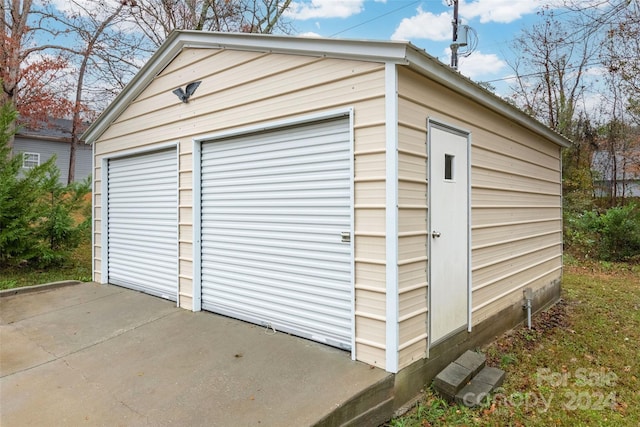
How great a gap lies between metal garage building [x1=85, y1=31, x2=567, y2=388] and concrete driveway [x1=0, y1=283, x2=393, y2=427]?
0.31m

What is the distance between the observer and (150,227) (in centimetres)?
502

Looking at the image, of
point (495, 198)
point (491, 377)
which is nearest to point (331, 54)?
point (495, 198)

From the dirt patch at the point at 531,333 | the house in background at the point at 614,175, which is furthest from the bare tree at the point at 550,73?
the dirt patch at the point at 531,333

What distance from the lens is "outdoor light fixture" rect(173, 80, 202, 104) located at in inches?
168

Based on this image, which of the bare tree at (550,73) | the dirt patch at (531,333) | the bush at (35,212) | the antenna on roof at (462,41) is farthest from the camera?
the bare tree at (550,73)

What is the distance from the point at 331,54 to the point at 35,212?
245 inches

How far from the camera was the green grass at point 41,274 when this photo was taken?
5.89 m

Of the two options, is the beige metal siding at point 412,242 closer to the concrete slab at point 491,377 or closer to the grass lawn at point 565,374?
the grass lawn at point 565,374

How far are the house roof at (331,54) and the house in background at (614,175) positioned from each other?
8.92m

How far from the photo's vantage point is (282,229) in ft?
11.8

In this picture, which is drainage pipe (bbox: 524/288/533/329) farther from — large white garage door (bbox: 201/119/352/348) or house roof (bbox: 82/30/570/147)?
large white garage door (bbox: 201/119/352/348)

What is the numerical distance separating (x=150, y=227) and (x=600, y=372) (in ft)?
17.6

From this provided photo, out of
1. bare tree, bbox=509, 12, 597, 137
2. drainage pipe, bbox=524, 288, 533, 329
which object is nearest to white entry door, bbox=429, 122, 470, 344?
drainage pipe, bbox=524, 288, 533, 329

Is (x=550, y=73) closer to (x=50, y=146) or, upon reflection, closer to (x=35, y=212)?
(x=35, y=212)
